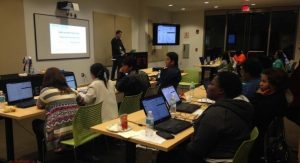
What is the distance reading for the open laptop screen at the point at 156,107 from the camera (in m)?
2.34

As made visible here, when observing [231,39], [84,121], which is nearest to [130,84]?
[84,121]

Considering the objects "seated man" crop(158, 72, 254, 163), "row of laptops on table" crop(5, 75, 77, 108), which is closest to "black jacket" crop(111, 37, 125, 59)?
"row of laptops on table" crop(5, 75, 77, 108)

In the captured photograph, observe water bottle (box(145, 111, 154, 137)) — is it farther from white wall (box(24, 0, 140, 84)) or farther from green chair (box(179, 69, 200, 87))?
white wall (box(24, 0, 140, 84))

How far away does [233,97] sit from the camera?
186cm

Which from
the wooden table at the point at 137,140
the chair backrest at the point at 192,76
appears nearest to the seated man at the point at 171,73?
the wooden table at the point at 137,140

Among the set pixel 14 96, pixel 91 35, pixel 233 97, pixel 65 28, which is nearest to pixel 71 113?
pixel 14 96

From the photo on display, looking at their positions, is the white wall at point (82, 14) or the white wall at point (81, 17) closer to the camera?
the white wall at point (81, 17)

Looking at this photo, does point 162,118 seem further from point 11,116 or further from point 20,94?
point 20,94

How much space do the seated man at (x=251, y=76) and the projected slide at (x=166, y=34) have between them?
6279 millimetres

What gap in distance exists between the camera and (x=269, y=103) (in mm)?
2463

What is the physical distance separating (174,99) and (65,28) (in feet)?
14.2

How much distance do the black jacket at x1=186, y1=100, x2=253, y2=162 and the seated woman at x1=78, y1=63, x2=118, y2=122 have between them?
1.57 meters

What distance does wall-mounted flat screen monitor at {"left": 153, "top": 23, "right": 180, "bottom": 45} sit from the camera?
916 cm

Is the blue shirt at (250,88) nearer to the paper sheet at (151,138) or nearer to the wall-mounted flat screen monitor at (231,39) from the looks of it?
the paper sheet at (151,138)
